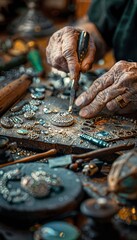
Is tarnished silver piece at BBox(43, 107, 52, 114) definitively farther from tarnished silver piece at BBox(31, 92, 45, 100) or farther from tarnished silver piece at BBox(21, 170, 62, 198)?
tarnished silver piece at BBox(21, 170, 62, 198)

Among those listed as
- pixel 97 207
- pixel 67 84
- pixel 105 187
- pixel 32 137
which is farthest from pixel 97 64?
pixel 97 207

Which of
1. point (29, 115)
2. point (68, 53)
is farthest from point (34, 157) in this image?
point (68, 53)

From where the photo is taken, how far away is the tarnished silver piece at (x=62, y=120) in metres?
1.30

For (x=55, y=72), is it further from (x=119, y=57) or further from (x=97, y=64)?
(x=97, y=64)

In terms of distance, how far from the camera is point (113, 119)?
1391mm

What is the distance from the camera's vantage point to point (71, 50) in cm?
153

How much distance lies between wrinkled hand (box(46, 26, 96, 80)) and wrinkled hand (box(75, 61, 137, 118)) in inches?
3.3

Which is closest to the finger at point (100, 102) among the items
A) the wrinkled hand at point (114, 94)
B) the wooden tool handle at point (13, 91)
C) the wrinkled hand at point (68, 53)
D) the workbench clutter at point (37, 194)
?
the wrinkled hand at point (114, 94)

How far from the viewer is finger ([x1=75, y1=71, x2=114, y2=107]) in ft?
4.72

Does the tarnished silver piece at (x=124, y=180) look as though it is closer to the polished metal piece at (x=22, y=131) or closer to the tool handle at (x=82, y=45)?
the polished metal piece at (x=22, y=131)

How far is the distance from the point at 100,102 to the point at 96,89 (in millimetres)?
55

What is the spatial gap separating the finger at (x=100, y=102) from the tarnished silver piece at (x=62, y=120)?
2.6 inches

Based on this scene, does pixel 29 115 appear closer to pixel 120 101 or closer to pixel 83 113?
pixel 83 113

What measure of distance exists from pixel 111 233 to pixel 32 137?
46 centimetres
